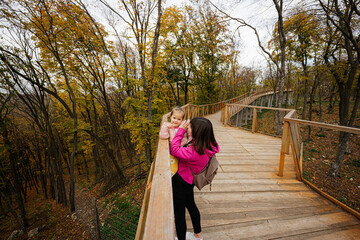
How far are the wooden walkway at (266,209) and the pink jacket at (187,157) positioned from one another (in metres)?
0.96

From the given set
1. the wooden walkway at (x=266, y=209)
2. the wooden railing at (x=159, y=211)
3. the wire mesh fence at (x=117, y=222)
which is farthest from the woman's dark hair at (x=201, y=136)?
the wire mesh fence at (x=117, y=222)

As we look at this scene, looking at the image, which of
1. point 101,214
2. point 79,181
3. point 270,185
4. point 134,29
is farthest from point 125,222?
point 79,181

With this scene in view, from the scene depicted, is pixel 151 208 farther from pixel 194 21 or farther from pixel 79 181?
pixel 79 181

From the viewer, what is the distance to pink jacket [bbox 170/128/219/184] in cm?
133

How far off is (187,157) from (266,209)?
1.84 metres

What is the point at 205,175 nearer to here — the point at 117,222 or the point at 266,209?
the point at 266,209

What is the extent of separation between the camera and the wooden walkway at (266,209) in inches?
69.7

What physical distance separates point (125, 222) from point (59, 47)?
8.97 m

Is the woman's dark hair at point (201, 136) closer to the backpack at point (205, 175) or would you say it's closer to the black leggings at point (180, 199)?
the backpack at point (205, 175)

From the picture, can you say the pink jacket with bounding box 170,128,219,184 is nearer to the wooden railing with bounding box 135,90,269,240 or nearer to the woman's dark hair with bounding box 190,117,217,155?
the woman's dark hair with bounding box 190,117,217,155

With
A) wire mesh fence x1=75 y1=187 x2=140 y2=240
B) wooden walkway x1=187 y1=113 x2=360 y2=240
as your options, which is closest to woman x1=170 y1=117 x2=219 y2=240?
wooden walkway x1=187 y1=113 x2=360 y2=240

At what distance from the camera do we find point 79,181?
52.7ft

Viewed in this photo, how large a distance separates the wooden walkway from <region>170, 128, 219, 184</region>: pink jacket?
96cm

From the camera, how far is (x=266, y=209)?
2.13m
